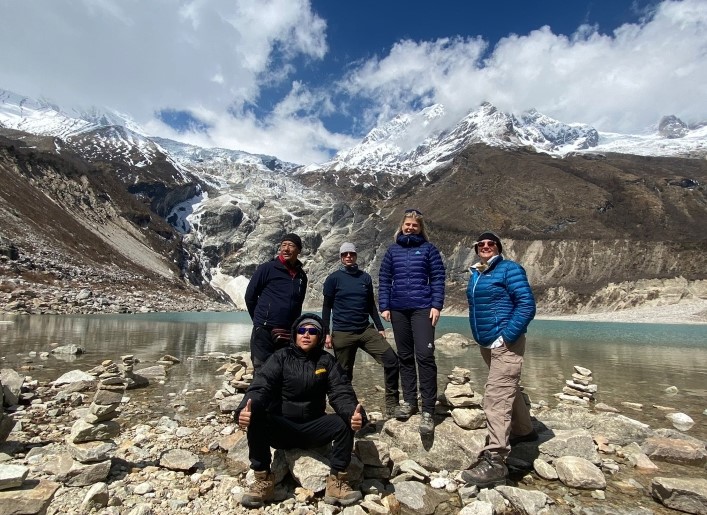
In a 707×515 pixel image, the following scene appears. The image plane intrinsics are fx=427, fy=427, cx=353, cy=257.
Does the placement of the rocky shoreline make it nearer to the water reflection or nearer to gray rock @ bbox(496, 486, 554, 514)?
gray rock @ bbox(496, 486, 554, 514)

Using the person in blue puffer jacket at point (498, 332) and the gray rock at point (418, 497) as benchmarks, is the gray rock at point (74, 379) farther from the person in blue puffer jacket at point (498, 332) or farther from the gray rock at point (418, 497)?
the person in blue puffer jacket at point (498, 332)

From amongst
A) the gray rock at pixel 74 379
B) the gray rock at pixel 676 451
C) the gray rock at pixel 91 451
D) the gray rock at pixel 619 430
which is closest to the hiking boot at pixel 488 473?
the gray rock at pixel 676 451

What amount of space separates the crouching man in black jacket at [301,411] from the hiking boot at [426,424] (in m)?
1.55

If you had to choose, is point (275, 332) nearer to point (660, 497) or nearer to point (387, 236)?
point (660, 497)

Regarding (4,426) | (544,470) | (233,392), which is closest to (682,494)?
(544,470)

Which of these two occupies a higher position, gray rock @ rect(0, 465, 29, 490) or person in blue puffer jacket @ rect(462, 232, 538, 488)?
person in blue puffer jacket @ rect(462, 232, 538, 488)

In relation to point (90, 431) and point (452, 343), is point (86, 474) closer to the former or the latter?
point (90, 431)

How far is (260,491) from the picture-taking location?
4637 mm

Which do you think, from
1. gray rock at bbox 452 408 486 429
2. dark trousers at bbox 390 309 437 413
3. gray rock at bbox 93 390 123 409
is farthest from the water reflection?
gray rock at bbox 452 408 486 429

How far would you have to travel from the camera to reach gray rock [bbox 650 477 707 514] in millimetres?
Answer: 4676

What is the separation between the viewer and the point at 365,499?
4785mm

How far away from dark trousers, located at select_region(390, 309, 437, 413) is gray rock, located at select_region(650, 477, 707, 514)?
285 cm

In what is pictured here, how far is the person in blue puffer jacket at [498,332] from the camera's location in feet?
18.1

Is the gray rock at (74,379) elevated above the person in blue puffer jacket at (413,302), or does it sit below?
below
